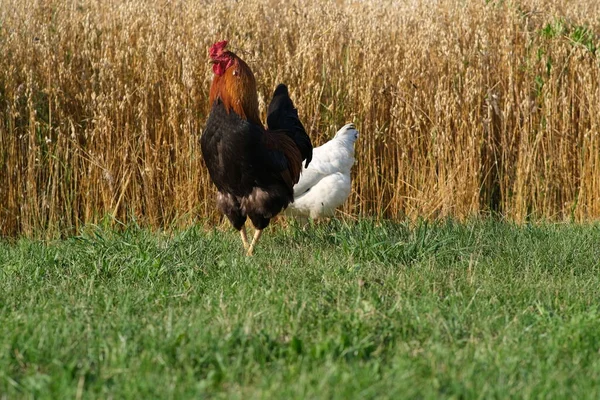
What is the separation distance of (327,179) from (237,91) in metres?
1.39

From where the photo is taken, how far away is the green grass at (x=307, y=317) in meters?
3.17

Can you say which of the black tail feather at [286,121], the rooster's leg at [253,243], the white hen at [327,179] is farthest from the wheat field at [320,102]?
the rooster's leg at [253,243]

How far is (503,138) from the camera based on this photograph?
7672 millimetres

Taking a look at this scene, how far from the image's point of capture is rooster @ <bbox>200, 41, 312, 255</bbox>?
6031 millimetres

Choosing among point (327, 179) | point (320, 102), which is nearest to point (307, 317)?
point (327, 179)

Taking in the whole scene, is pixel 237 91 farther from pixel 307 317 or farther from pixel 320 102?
pixel 307 317

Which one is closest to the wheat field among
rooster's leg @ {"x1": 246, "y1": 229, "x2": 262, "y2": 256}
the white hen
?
the white hen

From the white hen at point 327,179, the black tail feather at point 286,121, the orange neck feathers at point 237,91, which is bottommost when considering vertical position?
the white hen at point 327,179

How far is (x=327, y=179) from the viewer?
23.3 ft

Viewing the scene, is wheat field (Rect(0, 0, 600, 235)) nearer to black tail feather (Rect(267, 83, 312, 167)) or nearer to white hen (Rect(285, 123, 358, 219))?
white hen (Rect(285, 123, 358, 219))

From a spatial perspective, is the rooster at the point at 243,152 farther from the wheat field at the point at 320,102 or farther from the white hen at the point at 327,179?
the wheat field at the point at 320,102

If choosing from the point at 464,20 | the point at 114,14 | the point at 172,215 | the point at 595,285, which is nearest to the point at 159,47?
the point at 114,14

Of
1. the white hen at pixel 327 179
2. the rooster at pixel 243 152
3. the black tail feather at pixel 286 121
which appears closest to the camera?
the rooster at pixel 243 152

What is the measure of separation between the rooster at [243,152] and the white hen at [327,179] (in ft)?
1.85
